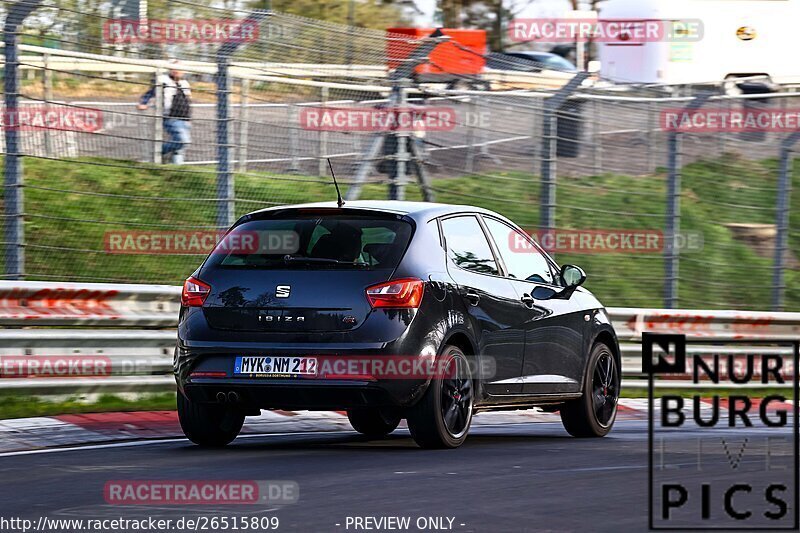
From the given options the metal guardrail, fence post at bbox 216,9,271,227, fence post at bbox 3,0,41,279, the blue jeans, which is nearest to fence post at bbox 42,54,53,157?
fence post at bbox 3,0,41,279

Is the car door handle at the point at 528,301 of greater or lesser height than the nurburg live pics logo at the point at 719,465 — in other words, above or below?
above

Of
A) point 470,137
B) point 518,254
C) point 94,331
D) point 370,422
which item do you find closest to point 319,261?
point 518,254

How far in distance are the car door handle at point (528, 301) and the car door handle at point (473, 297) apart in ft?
2.11

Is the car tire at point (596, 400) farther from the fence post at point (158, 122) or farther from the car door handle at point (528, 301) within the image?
the fence post at point (158, 122)

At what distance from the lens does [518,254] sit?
412 inches

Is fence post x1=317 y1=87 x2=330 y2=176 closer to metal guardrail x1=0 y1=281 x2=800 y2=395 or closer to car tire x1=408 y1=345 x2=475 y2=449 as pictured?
metal guardrail x1=0 y1=281 x2=800 y2=395

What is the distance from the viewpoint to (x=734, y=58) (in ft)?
101

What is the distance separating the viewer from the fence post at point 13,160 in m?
11.8

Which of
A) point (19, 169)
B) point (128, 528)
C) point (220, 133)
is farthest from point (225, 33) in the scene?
point (128, 528)

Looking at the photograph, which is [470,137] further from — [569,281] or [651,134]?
[569,281]

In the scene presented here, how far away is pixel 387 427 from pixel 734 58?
21.6m

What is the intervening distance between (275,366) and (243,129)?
5.11 meters

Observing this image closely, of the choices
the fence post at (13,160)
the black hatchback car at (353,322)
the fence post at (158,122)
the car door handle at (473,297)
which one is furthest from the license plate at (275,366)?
the fence post at (158,122)

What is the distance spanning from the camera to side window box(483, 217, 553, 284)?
405 inches
